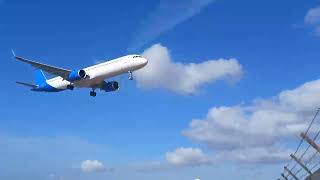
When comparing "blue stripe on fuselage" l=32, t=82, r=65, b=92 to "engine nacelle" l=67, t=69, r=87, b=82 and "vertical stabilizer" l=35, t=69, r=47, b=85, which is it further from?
"engine nacelle" l=67, t=69, r=87, b=82

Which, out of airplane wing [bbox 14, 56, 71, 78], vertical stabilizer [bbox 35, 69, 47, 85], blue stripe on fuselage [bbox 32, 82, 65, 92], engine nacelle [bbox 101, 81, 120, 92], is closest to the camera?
airplane wing [bbox 14, 56, 71, 78]

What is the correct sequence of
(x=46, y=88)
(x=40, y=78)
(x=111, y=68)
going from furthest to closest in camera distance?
(x=40, y=78) < (x=46, y=88) < (x=111, y=68)

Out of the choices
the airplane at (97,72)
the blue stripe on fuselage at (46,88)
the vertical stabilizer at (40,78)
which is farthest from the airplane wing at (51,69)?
the vertical stabilizer at (40,78)

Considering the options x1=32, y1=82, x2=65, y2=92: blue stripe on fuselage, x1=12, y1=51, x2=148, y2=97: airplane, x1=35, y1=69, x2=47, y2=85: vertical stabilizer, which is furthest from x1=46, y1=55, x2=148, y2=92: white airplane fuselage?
x1=35, y1=69, x2=47, y2=85: vertical stabilizer

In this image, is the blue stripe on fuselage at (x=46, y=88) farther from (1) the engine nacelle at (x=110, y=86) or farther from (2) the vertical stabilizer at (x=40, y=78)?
(1) the engine nacelle at (x=110, y=86)

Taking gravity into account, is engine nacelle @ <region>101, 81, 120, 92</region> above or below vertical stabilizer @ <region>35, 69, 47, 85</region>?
below

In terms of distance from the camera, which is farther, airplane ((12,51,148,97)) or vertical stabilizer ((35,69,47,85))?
vertical stabilizer ((35,69,47,85))

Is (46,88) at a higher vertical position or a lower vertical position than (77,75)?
higher

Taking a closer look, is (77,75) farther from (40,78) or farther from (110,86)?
(40,78)

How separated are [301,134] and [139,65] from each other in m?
67.4

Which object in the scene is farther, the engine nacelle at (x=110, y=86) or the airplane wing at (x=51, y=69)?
the engine nacelle at (x=110, y=86)

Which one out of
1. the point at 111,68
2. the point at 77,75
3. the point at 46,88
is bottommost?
the point at 111,68

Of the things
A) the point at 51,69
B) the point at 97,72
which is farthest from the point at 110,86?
the point at 51,69

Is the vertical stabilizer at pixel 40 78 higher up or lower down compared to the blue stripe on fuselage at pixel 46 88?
higher up
